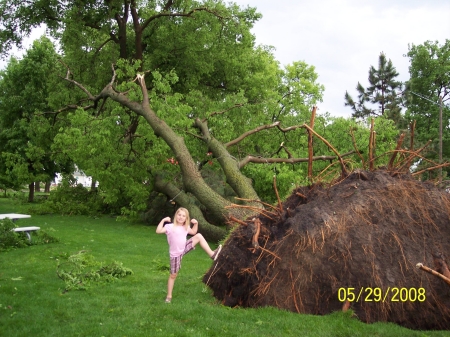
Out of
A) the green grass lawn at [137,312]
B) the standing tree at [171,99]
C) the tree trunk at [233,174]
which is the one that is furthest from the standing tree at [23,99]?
the green grass lawn at [137,312]

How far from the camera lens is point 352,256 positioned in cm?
550

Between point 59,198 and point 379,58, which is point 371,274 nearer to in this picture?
point 59,198

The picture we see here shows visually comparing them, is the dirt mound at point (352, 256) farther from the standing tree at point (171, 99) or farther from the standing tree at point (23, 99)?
the standing tree at point (23, 99)

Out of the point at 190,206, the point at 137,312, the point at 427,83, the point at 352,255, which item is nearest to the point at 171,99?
the point at 190,206

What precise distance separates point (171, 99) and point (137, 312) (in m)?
9.80

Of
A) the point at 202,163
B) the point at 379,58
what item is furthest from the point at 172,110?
the point at 379,58

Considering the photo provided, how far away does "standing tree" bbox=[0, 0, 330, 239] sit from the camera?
13.7m

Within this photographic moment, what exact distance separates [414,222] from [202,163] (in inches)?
400

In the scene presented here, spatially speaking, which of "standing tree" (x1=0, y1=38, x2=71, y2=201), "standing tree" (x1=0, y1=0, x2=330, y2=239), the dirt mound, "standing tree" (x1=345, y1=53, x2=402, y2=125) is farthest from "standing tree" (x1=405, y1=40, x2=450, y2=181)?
the dirt mound

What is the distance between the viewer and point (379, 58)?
46656mm

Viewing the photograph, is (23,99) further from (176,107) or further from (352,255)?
(352,255)
